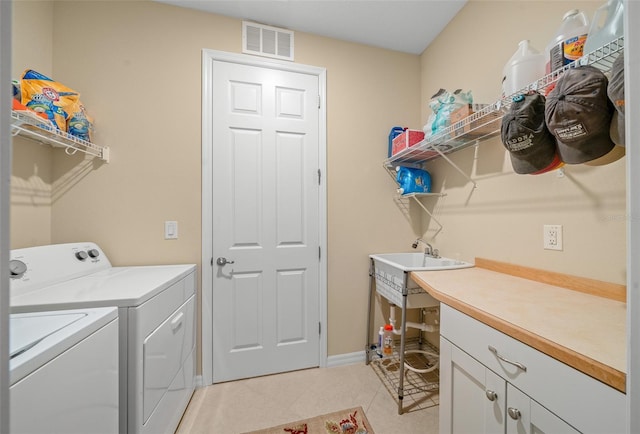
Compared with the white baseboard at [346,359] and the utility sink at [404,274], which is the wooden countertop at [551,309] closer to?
the utility sink at [404,274]

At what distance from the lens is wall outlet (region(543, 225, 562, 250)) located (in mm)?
1192

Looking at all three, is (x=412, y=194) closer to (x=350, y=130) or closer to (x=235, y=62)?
(x=350, y=130)

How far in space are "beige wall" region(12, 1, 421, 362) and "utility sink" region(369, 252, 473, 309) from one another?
221 millimetres

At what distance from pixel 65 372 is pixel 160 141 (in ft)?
5.01

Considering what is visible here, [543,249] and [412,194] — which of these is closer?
[543,249]

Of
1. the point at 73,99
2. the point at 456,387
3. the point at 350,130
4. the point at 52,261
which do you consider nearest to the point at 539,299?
the point at 456,387

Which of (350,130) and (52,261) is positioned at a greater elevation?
(350,130)

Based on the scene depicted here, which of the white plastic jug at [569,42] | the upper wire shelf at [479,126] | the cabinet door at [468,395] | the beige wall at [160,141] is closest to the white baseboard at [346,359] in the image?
the beige wall at [160,141]

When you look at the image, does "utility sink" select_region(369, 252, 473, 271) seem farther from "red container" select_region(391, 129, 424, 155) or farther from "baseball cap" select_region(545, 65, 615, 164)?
"baseball cap" select_region(545, 65, 615, 164)

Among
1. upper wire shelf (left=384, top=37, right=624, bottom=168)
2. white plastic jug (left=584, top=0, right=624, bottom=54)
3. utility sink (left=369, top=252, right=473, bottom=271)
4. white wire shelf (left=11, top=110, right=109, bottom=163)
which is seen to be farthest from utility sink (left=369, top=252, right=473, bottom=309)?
white wire shelf (left=11, top=110, right=109, bottom=163)

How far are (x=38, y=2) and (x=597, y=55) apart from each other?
288 centimetres

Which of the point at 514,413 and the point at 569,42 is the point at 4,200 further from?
the point at 569,42

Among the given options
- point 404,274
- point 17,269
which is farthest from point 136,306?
point 404,274

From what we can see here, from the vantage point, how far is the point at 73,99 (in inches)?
57.9
